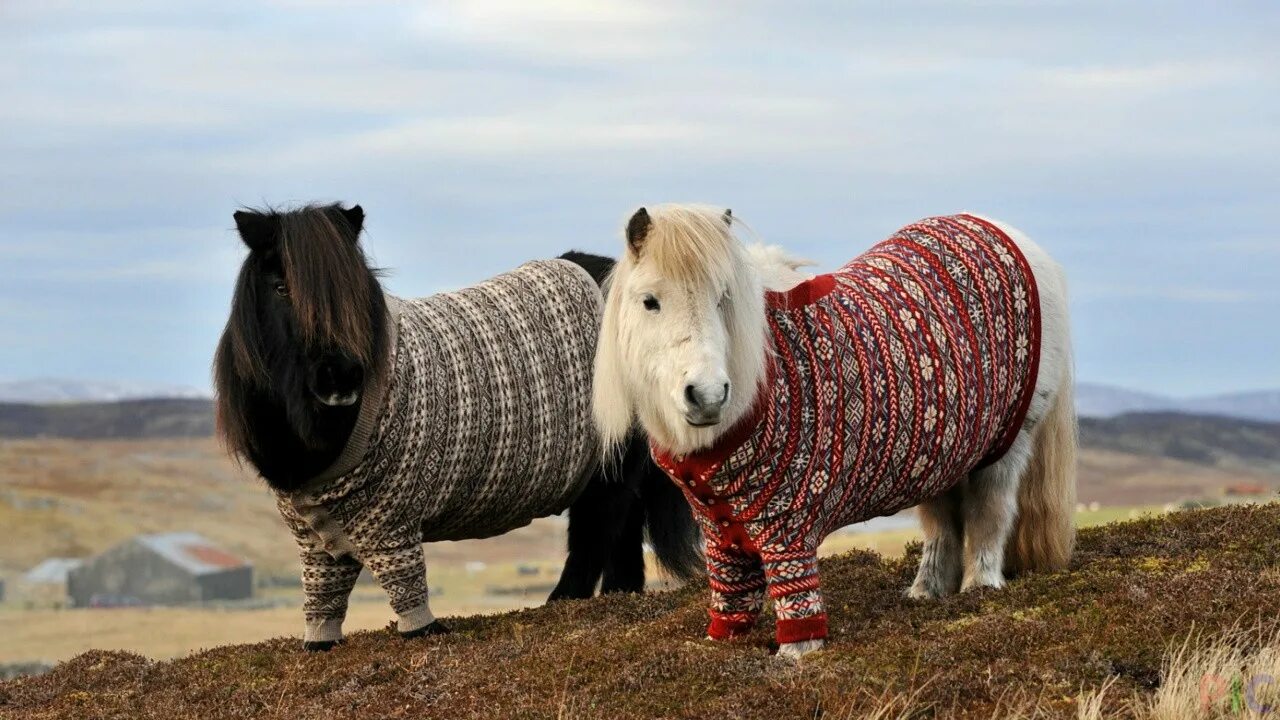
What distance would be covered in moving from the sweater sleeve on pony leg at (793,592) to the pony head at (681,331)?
0.71 m

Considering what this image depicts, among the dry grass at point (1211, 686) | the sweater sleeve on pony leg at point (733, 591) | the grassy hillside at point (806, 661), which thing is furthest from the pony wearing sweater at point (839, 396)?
the dry grass at point (1211, 686)

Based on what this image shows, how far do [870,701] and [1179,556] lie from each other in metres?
3.41

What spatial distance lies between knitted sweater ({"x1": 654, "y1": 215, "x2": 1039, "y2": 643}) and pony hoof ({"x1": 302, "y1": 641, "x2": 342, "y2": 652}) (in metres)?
2.59

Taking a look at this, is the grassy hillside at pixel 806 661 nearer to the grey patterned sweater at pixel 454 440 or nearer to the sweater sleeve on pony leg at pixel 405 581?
the sweater sleeve on pony leg at pixel 405 581

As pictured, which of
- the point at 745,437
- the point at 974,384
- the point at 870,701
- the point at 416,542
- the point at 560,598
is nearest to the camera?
the point at 870,701

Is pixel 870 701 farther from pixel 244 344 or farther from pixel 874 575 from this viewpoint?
Answer: pixel 244 344

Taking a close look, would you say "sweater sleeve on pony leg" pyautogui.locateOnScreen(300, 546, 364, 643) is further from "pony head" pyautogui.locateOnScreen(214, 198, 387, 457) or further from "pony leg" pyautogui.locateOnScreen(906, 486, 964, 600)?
"pony leg" pyautogui.locateOnScreen(906, 486, 964, 600)

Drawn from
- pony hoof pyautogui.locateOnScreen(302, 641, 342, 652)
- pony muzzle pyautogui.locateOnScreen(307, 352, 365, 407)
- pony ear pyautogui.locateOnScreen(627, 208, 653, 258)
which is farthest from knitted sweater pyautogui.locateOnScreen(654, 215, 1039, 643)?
pony hoof pyautogui.locateOnScreen(302, 641, 342, 652)

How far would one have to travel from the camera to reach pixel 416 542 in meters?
8.37

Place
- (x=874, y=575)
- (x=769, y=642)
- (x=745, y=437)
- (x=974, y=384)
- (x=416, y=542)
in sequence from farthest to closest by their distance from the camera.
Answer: (x=874, y=575)
(x=416, y=542)
(x=974, y=384)
(x=769, y=642)
(x=745, y=437)

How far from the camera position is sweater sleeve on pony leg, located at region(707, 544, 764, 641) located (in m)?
7.00

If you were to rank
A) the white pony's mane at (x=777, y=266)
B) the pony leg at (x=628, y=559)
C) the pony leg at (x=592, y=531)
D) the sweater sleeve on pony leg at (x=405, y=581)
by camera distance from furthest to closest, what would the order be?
the pony leg at (x=628, y=559)
the pony leg at (x=592, y=531)
the sweater sleeve on pony leg at (x=405, y=581)
the white pony's mane at (x=777, y=266)

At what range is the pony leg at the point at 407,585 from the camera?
825 centimetres

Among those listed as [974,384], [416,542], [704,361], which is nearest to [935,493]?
[974,384]
